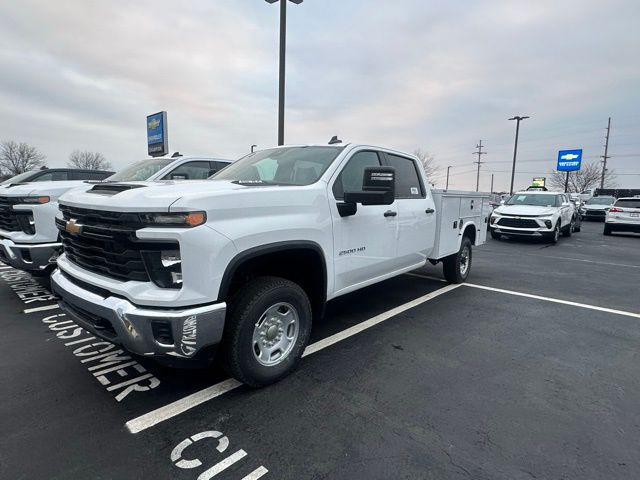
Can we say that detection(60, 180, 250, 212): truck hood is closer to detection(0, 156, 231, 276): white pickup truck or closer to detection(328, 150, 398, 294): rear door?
detection(328, 150, 398, 294): rear door

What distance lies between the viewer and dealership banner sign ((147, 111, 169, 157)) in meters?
16.5

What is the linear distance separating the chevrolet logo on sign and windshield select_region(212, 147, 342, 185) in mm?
1298

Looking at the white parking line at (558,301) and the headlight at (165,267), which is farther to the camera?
the white parking line at (558,301)

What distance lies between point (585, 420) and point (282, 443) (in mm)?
2117

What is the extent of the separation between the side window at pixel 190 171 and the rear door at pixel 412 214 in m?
3.43

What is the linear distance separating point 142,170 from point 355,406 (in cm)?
557

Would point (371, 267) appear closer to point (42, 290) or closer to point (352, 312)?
point (352, 312)

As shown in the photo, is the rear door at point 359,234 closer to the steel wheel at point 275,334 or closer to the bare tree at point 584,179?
the steel wheel at point 275,334

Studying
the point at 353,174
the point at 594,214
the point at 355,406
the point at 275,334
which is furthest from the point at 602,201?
the point at 275,334

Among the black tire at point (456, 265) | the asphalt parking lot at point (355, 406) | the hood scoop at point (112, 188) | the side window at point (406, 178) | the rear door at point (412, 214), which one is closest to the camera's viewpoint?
the asphalt parking lot at point (355, 406)

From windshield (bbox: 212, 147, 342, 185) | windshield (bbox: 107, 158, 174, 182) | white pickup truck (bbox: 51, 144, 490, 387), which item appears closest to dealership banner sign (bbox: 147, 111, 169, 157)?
windshield (bbox: 107, 158, 174, 182)

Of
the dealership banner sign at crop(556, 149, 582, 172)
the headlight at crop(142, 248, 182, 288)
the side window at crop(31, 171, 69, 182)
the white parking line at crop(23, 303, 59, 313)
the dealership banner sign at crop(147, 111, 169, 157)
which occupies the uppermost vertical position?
the dealership banner sign at crop(556, 149, 582, 172)

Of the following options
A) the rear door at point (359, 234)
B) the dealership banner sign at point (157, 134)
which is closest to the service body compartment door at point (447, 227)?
the rear door at point (359, 234)

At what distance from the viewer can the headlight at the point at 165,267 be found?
239 cm
